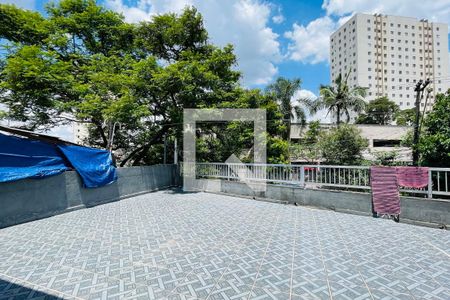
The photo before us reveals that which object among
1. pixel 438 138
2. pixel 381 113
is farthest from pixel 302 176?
pixel 381 113

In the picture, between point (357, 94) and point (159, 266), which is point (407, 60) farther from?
point (159, 266)

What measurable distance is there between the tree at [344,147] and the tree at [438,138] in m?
6.54

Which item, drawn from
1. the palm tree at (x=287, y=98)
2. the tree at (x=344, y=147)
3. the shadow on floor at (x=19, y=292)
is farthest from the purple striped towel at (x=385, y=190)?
the palm tree at (x=287, y=98)

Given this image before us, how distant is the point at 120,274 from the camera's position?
3.01 meters

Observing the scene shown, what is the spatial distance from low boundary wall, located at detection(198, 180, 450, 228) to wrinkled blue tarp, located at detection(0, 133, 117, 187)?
4305 mm

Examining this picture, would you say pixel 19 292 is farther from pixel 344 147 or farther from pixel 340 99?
pixel 340 99

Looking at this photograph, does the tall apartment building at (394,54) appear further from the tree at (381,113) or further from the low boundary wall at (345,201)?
the low boundary wall at (345,201)

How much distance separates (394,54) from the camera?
6488cm

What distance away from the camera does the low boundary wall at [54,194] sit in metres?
5.17

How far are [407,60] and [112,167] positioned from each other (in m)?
84.4

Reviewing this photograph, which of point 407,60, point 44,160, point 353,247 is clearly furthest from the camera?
point 407,60

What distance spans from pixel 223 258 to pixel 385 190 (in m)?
4.39

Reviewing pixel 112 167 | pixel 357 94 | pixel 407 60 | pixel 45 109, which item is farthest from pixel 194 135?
pixel 407 60

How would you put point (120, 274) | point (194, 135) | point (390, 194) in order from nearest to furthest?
point (120, 274) < point (390, 194) < point (194, 135)
